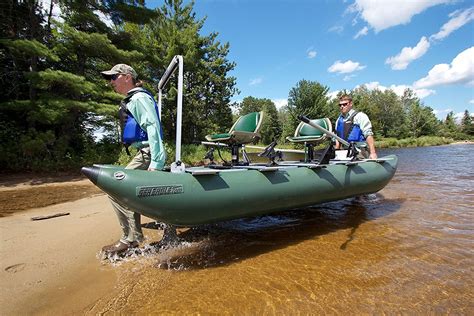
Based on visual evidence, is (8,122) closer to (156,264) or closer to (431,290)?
(156,264)

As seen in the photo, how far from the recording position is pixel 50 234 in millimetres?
3672

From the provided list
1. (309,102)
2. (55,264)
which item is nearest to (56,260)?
(55,264)

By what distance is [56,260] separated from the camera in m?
2.97

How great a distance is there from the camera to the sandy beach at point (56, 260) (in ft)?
7.53

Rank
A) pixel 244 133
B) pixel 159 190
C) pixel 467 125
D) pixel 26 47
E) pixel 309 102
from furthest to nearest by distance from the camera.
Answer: pixel 467 125 → pixel 309 102 → pixel 26 47 → pixel 244 133 → pixel 159 190

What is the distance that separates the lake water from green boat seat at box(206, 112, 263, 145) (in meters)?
1.33

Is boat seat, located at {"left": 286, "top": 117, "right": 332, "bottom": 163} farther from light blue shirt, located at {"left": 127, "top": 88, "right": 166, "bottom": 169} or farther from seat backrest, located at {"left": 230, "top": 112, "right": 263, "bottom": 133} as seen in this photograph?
light blue shirt, located at {"left": 127, "top": 88, "right": 166, "bottom": 169}

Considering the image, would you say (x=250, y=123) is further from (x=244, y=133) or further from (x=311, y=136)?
(x=311, y=136)

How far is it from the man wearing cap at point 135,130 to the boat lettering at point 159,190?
227mm

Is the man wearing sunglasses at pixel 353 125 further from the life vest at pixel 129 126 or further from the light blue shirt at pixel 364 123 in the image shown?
the life vest at pixel 129 126

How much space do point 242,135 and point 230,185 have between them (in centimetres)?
116

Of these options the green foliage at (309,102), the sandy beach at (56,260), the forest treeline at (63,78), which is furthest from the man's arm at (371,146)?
the green foliage at (309,102)

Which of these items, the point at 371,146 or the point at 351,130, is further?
the point at 351,130

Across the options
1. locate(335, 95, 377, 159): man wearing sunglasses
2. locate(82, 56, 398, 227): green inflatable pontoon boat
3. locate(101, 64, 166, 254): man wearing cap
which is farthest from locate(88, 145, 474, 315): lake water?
locate(335, 95, 377, 159): man wearing sunglasses
